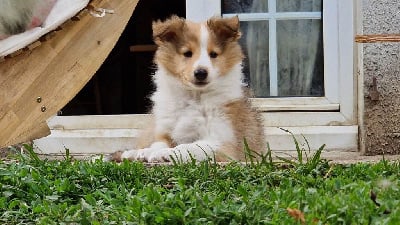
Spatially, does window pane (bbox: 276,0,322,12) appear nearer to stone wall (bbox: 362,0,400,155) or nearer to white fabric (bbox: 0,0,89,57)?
stone wall (bbox: 362,0,400,155)

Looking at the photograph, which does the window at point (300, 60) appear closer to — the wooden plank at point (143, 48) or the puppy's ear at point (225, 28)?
the puppy's ear at point (225, 28)

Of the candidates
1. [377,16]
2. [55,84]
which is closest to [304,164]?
[55,84]

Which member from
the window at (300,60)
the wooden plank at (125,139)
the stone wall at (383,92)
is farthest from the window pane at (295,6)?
the wooden plank at (125,139)

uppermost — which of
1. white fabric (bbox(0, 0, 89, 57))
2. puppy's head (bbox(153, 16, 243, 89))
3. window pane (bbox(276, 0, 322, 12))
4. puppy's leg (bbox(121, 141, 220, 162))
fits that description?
white fabric (bbox(0, 0, 89, 57))

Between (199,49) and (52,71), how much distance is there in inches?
37.9

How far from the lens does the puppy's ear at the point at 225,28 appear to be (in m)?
5.46

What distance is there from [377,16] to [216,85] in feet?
4.79

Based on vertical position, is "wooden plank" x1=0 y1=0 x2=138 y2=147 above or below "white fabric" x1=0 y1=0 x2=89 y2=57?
below

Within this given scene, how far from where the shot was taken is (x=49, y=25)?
4.64 m

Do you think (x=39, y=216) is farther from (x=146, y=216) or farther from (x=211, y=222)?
(x=211, y=222)

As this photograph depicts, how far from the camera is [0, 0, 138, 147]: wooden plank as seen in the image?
4.68 meters

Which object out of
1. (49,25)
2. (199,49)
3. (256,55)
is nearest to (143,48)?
(256,55)

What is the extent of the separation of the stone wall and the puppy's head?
3.93ft

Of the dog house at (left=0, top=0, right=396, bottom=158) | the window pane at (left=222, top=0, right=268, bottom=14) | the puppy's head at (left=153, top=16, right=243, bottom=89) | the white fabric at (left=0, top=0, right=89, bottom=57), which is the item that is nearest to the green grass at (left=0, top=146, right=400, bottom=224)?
the white fabric at (left=0, top=0, right=89, bottom=57)
